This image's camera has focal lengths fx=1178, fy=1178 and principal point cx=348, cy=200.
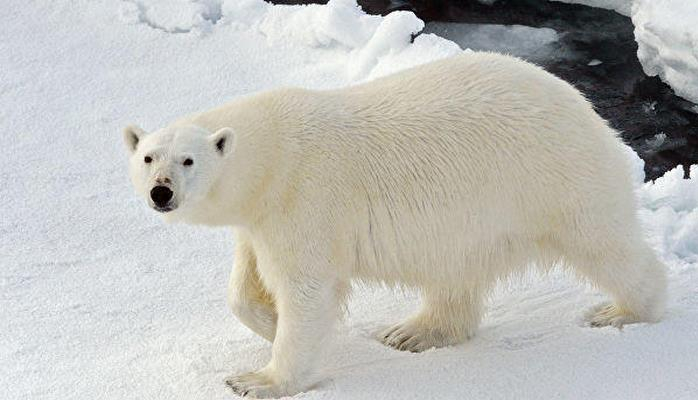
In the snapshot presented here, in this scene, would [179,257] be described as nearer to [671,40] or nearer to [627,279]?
[627,279]

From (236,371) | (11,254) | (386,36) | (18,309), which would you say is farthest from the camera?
(386,36)

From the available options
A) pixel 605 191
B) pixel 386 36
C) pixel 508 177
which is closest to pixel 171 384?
pixel 508 177

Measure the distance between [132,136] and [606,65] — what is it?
641 centimetres

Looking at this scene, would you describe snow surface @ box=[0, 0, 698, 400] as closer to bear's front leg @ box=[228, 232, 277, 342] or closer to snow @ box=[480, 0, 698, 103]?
bear's front leg @ box=[228, 232, 277, 342]

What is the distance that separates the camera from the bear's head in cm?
443

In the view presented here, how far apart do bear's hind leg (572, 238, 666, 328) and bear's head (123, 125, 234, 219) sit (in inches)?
64.2

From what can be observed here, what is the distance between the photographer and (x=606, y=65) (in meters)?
10.3

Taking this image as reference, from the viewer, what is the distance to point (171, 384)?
5.05 meters

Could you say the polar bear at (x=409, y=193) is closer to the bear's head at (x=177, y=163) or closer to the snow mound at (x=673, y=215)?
the bear's head at (x=177, y=163)

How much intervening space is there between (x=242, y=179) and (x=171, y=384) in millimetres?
975

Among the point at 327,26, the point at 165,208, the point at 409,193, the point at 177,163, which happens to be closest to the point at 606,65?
the point at 327,26

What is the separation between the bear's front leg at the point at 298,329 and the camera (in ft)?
15.9

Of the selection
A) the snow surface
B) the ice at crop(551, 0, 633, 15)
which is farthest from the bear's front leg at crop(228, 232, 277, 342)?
the ice at crop(551, 0, 633, 15)

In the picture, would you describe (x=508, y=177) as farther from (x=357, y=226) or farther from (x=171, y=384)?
(x=171, y=384)
